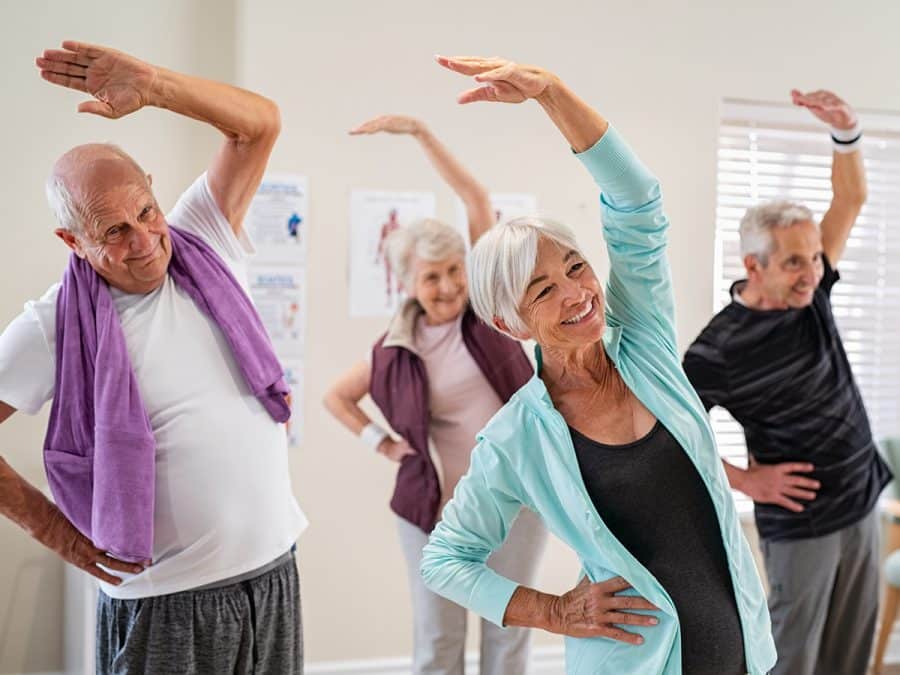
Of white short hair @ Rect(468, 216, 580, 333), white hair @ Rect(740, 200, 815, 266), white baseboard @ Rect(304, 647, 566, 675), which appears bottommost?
white baseboard @ Rect(304, 647, 566, 675)

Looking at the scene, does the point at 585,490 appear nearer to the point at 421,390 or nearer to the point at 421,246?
the point at 421,390

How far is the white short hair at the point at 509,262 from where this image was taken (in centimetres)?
156

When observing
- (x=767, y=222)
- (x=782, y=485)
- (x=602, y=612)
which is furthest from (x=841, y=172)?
(x=602, y=612)

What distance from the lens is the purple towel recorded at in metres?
1.71

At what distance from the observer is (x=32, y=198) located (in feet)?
11.2

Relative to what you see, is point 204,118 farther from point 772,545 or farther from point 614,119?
point 614,119

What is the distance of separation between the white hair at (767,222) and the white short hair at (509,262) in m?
1.23

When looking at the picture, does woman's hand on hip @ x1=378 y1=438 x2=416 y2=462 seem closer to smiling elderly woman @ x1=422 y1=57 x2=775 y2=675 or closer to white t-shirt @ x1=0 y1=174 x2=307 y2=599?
white t-shirt @ x1=0 y1=174 x2=307 y2=599

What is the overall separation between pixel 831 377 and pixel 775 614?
0.68 meters

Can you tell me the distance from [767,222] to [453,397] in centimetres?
100

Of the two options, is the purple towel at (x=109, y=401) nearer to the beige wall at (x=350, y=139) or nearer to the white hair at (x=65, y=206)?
the white hair at (x=65, y=206)

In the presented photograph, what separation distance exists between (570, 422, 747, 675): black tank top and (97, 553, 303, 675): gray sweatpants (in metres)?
0.72

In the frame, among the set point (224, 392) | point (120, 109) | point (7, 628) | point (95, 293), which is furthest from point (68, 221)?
point (7, 628)

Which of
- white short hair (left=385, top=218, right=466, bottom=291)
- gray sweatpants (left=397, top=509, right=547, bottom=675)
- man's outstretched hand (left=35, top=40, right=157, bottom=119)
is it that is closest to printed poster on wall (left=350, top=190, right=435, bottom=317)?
white short hair (left=385, top=218, right=466, bottom=291)
